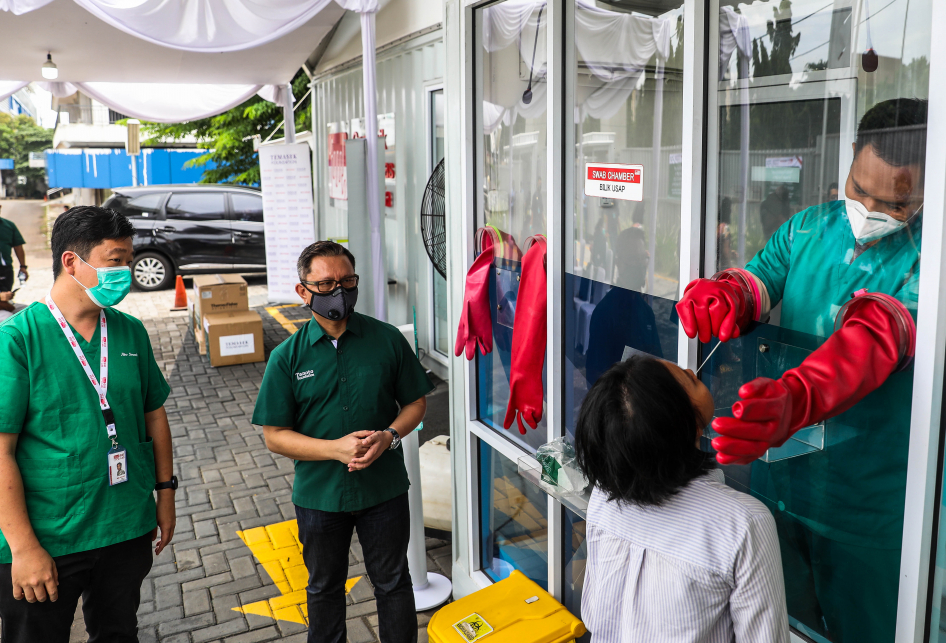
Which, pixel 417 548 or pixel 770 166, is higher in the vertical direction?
pixel 770 166

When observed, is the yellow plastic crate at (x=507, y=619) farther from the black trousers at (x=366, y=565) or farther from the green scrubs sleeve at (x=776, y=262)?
the green scrubs sleeve at (x=776, y=262)

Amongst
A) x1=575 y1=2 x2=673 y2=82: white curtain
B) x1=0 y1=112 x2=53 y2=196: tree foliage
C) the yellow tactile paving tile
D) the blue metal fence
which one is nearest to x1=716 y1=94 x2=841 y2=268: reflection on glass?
x1=575 y1=2 x2=673 y2=82: white curtain

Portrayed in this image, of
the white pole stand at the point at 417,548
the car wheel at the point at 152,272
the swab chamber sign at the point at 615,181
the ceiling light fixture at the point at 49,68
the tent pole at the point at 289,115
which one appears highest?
the ceiling light fixture at the point at 49,68

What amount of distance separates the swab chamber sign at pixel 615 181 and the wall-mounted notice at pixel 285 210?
7291 millimetres

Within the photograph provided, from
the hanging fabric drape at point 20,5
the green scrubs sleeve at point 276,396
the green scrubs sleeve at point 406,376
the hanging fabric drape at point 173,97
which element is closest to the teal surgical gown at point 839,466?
the green scrubs sleeve at point 406,376

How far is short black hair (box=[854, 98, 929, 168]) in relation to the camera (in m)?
1.54

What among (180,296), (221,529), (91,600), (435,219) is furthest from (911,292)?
(180,296)

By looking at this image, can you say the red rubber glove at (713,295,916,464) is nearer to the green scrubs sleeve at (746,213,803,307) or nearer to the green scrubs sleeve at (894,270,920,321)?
the green scrubs sleeve at (894,270,920,321)

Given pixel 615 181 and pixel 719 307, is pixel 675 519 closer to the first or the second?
pixel 719 307

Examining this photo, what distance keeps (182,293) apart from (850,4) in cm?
1123

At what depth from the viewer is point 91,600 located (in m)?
2.58

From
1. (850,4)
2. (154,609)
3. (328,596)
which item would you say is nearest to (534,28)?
(850,4)

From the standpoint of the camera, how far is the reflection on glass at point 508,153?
2.90 metres

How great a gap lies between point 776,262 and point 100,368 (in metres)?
2.12
